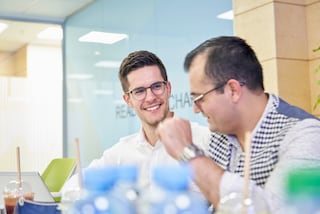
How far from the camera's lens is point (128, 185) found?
77 centimetres

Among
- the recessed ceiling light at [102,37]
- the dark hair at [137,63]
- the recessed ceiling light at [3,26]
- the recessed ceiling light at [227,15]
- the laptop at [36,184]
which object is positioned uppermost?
the recessed ceiling light at [3,26]

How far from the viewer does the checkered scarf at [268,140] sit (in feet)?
4.44

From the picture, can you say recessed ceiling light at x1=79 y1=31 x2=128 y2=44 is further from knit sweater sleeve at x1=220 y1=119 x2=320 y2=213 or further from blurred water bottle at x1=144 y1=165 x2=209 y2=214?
blurred water bottle at x1=144 y1=165 x2=209 y2=214

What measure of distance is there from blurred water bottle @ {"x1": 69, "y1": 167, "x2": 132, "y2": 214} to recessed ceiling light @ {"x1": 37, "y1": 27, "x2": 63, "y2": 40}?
6.39m

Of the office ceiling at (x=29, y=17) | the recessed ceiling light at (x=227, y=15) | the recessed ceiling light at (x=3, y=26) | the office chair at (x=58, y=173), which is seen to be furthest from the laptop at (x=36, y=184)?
the recessed ceiling light at (x=3, y=26)

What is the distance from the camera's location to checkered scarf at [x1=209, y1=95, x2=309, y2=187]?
135 centimetres

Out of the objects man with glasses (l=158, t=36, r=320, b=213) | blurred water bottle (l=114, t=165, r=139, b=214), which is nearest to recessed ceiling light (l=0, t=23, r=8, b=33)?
man with glasses (l=158, t=36, r=320, b=213)

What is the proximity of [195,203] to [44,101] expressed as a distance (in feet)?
21.8

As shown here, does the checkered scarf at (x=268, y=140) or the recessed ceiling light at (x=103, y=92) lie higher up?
the recessed ceiling light at (x=103, y=92)

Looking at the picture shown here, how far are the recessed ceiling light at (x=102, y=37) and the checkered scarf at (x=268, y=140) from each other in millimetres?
4109

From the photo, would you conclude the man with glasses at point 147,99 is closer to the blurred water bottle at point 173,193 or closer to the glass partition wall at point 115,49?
the blurred water bottle at point 173,193

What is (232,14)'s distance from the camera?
3945mm

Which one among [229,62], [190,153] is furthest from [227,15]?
[190,153]

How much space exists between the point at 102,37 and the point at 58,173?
8.53 ft
